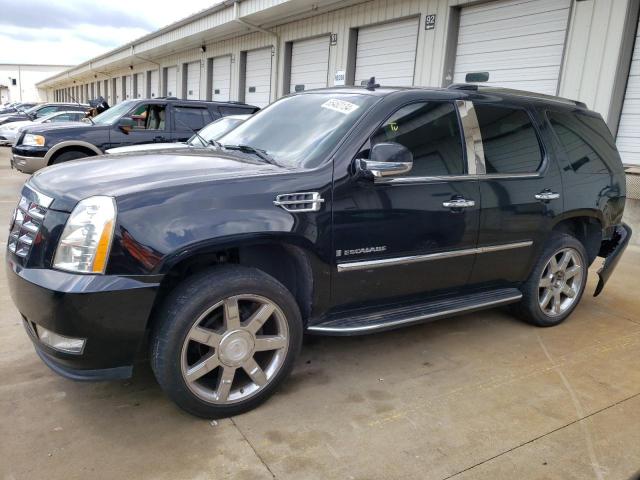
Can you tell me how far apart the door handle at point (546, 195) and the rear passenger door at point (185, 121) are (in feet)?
23.7

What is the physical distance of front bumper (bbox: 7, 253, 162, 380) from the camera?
7.66ft

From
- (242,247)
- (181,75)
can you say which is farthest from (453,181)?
(181,75)

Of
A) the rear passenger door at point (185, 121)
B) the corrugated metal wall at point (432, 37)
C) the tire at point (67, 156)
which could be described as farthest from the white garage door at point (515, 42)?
the tire at point (67, 156)

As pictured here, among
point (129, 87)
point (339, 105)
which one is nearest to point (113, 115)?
point (339, 105)

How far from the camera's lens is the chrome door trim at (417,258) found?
3041 mm

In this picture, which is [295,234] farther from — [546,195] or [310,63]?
[310,63]

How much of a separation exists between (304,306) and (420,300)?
2.98ft

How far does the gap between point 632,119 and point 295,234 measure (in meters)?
7.03

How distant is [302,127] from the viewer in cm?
344

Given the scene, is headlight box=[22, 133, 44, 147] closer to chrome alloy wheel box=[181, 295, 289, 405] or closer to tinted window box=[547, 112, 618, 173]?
chrome alloy wheel box=[181, 295, 289, 405]

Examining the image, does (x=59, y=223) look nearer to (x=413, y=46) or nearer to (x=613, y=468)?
(x=613, y=468)

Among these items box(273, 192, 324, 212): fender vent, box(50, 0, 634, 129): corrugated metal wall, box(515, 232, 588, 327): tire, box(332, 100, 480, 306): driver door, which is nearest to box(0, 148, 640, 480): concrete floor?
box(515, 232, 588, 327): tire

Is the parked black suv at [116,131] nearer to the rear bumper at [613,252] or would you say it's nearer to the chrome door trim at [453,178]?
the chrome door trim at [453,178]

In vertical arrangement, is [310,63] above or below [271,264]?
above
